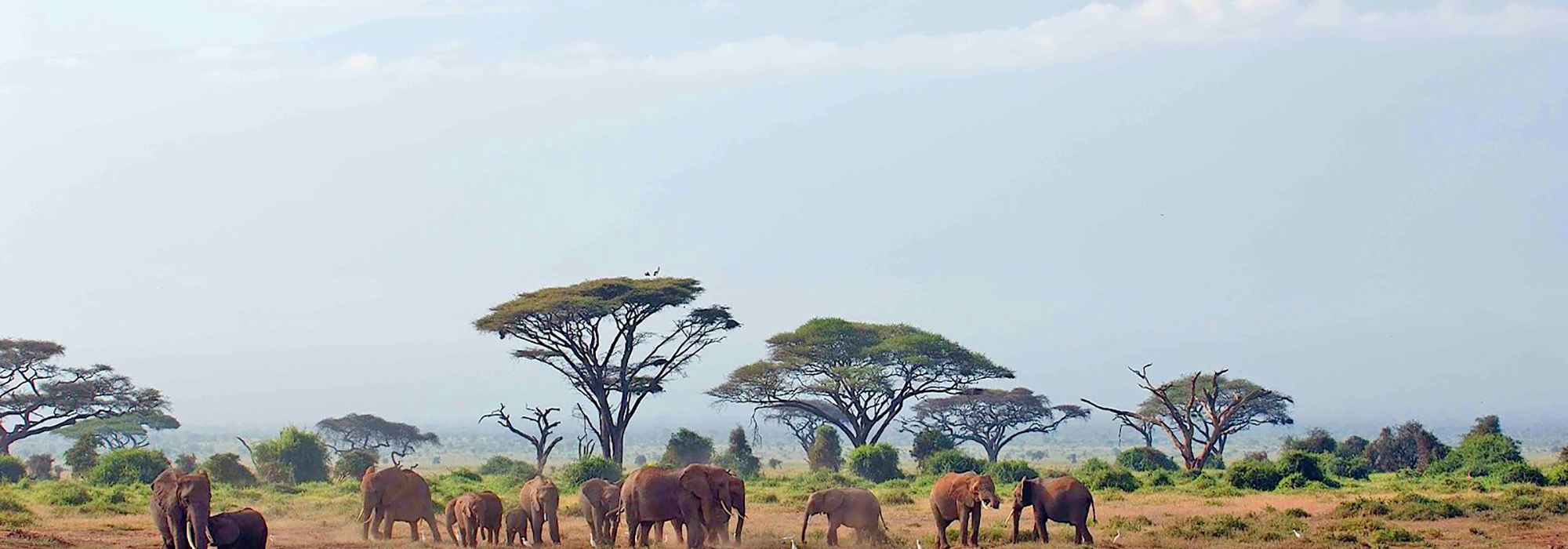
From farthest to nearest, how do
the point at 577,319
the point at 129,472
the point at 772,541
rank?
the point at 577,319
the point at 129,472
the point at 772,541

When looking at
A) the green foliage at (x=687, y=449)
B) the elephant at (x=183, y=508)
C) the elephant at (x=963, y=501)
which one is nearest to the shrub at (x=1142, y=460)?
the green foliage at (x=687, y=449)

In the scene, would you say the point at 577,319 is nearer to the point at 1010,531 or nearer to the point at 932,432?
the point at 932,432

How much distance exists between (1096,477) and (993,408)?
90.6ft

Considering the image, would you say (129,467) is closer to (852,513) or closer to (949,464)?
(949,464)

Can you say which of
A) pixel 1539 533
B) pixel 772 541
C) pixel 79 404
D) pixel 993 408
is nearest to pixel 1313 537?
pixel 1539 533

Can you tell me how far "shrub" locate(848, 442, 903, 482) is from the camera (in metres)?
54.1

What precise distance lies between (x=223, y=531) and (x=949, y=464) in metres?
33.6

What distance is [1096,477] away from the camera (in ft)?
145

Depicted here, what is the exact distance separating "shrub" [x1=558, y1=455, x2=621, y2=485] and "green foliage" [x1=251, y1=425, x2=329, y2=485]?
10171 mm

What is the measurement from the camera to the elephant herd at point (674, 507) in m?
26.6

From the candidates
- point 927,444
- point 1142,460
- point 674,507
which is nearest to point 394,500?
point 674,507

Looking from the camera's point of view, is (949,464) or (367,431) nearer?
(949,464)

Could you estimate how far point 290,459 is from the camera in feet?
176

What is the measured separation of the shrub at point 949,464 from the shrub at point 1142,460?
6983 mm
